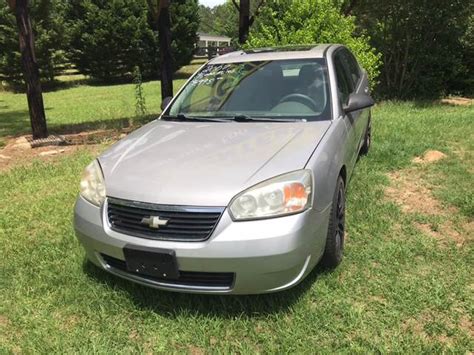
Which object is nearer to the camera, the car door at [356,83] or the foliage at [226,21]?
Result: the car door at [356,83]

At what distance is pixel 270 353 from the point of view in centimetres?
261

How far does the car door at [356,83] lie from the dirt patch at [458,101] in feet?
20.8

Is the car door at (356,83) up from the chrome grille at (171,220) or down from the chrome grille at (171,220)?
up

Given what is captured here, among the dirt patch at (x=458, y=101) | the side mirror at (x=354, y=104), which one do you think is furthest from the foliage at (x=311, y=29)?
the side mirror at (x=354, y=104)

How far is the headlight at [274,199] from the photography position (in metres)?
2.61

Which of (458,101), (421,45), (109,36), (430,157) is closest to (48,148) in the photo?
(430,157)

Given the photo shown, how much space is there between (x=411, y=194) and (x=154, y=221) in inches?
122

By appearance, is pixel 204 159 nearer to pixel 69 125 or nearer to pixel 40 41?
pixel 69 125

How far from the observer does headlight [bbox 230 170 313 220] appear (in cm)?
261

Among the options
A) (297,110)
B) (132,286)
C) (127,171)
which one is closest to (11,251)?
(132,286)

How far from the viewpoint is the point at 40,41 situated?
23438 millimetres

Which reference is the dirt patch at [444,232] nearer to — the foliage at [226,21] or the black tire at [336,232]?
the black tire at [336,232]

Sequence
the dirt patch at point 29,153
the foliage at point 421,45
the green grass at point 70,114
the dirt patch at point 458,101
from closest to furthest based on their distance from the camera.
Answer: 1. the dirt patch at point 29,153
2. the green grass at point 70,114
3. the dirt patch at point 458,101
4. the foliage at point 421,45

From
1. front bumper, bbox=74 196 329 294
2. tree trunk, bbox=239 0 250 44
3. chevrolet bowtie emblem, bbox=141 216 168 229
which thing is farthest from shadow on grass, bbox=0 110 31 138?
front bumper, bbox=74 196 329 294
